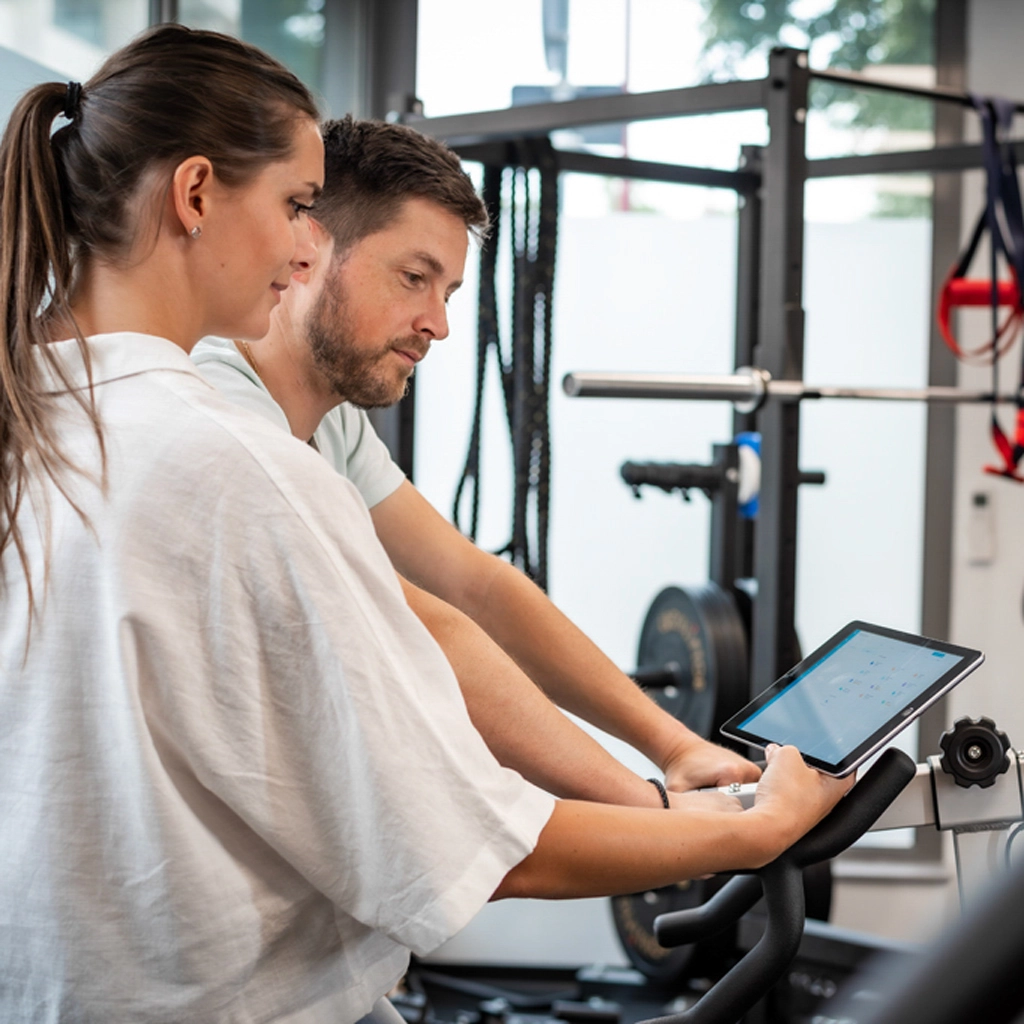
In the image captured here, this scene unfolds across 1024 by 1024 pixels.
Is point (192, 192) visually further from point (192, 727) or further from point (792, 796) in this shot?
point (792, 796)

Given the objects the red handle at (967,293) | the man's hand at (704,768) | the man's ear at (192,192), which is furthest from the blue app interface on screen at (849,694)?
the red handle at (967,293)

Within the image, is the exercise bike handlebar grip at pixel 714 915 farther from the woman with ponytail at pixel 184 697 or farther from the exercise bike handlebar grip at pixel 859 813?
the woman with ponytail at pixel 184 697

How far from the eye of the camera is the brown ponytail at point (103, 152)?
0.82 m

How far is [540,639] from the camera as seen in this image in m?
1.35

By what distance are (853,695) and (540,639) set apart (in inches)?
16.8

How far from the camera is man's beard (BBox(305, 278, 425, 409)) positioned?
1.32 m

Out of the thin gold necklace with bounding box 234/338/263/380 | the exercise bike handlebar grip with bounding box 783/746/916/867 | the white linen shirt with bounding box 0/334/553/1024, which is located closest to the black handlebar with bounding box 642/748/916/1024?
the exercise bike handlebar grip with bounding box 783/746/916/867

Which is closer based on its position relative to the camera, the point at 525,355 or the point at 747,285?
the point at 525,355

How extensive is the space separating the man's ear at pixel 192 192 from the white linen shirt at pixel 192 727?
106 mm

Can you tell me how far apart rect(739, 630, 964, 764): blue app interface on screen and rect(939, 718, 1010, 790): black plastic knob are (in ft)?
0.24

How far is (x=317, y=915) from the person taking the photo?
2.73ft

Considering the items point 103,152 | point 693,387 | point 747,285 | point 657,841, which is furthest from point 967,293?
point 103,152

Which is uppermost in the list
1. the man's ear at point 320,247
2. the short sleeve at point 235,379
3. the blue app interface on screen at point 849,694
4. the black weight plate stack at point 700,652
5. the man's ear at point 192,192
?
the man's ear at point 320,247

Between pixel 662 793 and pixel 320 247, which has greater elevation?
pixel 320 247
